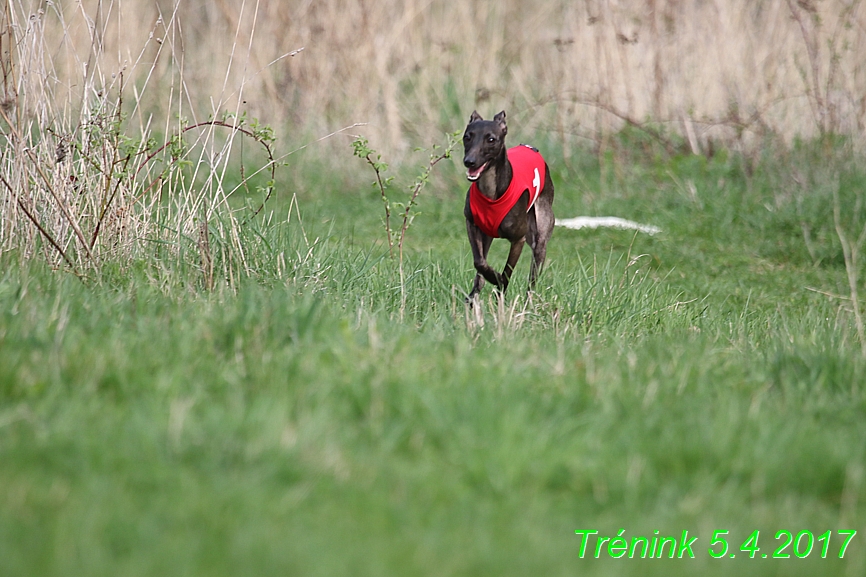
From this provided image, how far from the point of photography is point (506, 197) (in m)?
5.18

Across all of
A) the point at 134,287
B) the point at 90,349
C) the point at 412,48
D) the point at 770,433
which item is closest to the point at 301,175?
the point at 412,48

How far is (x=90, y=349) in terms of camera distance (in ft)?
9.11

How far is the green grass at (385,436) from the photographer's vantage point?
6.44 feet

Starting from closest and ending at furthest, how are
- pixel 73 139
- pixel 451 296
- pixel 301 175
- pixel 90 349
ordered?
pixel 90 349 < pixel 73 139 < pixel 451 296 < pixel 301 175

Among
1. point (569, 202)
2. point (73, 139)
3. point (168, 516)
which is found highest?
point (73, 139)

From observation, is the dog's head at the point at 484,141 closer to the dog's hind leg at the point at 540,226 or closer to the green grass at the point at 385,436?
the dog's hind leg at the point at 540,226

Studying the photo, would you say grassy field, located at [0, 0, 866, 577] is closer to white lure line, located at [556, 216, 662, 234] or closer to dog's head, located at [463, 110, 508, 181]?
white lure line, located at [556, 216, 662, 234]

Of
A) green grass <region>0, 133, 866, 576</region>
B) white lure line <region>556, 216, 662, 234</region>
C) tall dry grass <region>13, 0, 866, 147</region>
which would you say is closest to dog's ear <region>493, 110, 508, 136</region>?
green grass <region>0, 133, 866, 576</region>

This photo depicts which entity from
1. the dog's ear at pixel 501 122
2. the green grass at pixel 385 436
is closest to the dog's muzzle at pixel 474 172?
the dog's ear at pixel 501 122

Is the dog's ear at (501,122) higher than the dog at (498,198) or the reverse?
higher

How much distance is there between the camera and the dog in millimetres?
5133

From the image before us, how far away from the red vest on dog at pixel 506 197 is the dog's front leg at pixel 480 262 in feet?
0.15

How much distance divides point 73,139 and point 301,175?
5017 mm

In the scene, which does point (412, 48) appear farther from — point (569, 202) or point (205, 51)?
point (569, 202)
